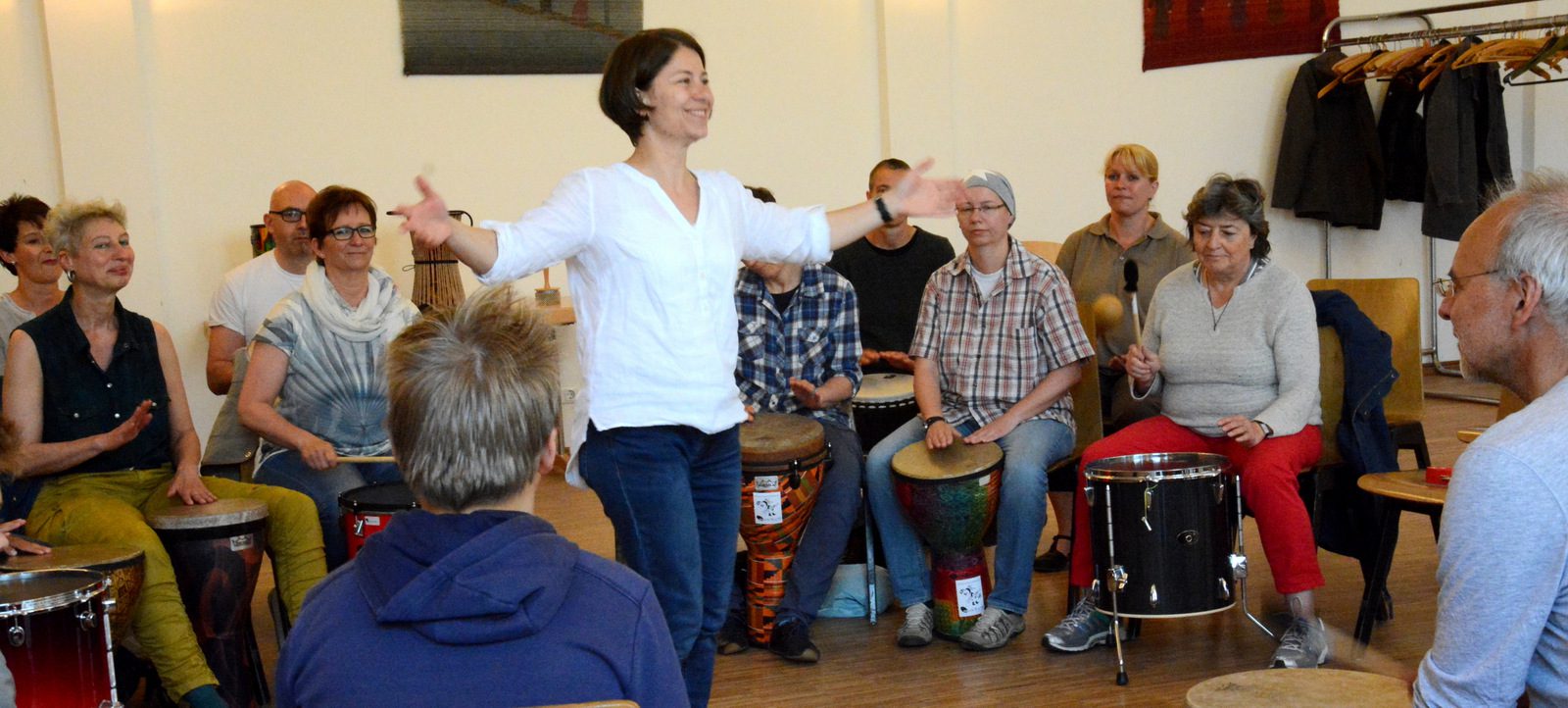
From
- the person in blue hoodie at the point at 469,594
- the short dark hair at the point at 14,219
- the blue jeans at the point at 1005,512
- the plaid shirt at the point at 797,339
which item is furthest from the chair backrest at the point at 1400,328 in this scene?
the short dark hair at the point at 14,219

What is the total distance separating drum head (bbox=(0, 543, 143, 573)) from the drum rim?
4 cm

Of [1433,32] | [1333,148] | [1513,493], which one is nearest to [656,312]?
[1513,493]

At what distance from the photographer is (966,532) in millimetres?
3604

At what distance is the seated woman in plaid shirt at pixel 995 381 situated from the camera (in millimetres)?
3650

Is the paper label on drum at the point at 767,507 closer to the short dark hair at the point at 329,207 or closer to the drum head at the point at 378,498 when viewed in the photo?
the drum head at the point at 378,498

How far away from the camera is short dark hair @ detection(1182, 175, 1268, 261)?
11.6ft

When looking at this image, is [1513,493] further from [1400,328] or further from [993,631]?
[1400,328]

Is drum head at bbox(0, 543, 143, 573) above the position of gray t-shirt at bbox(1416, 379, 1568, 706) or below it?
below

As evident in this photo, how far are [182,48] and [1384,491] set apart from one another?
4968 millimetres

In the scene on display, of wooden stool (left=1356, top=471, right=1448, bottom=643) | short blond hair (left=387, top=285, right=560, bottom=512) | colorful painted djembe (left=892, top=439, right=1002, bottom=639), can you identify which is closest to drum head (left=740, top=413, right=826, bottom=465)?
colorful painted djembe (left=892, top=439, right=1002, bottom=639)

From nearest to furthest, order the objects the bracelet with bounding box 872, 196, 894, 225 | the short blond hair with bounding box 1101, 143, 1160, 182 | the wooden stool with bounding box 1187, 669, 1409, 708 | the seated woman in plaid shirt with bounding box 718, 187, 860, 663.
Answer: the wooden stool with bounding box 1187, 669, 1409, 708
the bracelet with bounding box 872, 196, 894, 225
the seated woman in plaid shirt with bounding box 718, 187, 860, 663
the short blond hair with bounding box 1101, 143, 1160, 182

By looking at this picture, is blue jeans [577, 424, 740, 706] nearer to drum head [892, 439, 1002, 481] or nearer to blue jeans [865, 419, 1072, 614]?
drum head [892, 439, 1002, 481]

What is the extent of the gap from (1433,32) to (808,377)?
4.43 m

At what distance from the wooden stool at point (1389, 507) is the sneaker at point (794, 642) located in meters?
1.35
